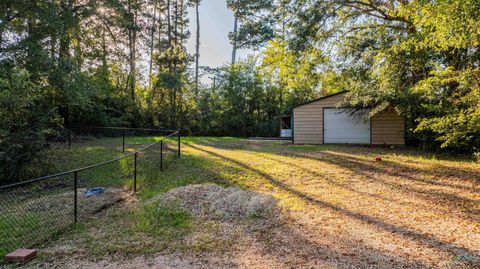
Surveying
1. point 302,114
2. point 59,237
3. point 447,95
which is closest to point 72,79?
point 59,237

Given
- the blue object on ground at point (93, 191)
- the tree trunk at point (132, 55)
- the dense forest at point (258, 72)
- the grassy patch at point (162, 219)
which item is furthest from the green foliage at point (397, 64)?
the tree trunk at point (132, 55)

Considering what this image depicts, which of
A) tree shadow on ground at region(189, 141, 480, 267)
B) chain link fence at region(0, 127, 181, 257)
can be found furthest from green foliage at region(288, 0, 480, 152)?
chain link fence at region(0, 127, 181, 257)

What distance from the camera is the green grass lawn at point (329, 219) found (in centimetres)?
333

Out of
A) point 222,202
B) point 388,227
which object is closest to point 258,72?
point 222,202

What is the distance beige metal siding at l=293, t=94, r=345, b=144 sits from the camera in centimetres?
1487

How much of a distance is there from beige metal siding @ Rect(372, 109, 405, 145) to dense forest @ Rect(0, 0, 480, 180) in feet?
2.06

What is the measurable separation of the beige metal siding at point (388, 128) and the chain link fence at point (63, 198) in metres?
10.1

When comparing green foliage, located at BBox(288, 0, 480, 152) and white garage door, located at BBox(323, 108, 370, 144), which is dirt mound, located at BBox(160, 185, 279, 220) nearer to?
green foliage, located at BBox(288, 0, 480, 152)

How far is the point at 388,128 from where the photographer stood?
14.0 metres

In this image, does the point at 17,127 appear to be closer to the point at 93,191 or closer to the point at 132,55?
the point at 93,191

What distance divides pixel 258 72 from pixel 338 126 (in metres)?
9.68

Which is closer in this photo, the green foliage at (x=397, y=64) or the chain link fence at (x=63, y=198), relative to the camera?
the chain link fence at (x=63, y=198)

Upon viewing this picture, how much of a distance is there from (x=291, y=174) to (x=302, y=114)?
825 cm

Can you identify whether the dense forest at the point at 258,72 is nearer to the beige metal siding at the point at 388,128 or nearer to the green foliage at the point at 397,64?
the green foliage at the point at 397,64
